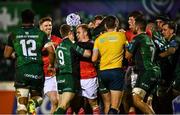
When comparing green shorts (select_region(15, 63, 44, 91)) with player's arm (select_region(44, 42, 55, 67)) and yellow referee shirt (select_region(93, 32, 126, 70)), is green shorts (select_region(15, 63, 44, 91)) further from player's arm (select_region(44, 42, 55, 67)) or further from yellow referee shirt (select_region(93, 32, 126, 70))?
yellow referee shirt (select_region(93, 32, 126, 70))

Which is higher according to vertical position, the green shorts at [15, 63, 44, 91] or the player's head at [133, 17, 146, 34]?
the player's head at [133, 17, 146, 34]

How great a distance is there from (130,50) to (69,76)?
1402 millimetres

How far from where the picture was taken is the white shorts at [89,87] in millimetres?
15273

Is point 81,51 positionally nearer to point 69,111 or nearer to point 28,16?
point 28,16

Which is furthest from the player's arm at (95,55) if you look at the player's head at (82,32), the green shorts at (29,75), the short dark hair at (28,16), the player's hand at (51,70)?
the short dark hair at (28,16)

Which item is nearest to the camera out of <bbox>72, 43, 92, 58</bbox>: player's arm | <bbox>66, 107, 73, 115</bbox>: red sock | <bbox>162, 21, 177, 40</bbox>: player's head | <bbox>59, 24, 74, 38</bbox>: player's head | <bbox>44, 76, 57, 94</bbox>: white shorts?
<bbox>72, 43, 92, 58</bbox>: player's arm

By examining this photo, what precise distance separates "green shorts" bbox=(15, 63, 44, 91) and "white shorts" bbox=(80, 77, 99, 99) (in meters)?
0.99

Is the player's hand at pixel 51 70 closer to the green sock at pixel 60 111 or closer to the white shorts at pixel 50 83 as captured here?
the white shorts at pixel 50 83

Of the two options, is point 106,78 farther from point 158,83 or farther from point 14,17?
point 14,17

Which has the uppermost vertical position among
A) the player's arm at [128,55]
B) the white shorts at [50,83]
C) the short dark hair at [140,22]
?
the short dark hair at [140,22]

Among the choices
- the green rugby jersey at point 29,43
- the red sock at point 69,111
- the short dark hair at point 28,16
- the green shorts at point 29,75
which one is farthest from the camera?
the red sock at point 69,111

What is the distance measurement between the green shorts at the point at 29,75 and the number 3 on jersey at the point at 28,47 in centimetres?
23

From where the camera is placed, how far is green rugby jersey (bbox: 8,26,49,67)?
14.6 meters

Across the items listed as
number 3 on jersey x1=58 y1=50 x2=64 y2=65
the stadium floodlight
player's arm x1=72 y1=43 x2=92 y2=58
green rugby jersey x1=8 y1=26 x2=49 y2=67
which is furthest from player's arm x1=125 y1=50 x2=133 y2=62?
green rugby jersey x1=8 y1=26 x2=49 y2=67
